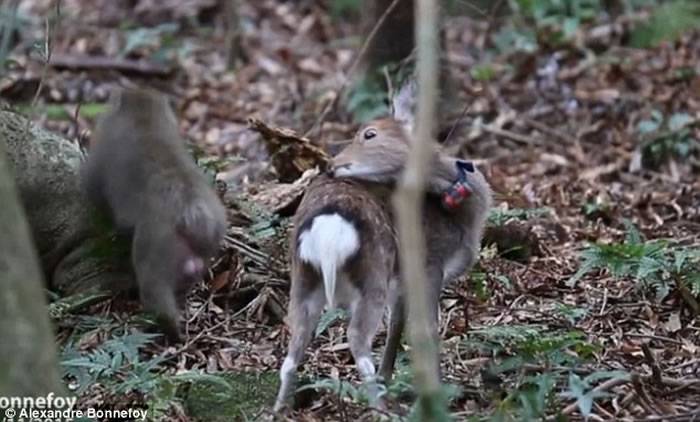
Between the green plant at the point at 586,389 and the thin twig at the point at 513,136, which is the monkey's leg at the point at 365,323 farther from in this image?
the thin twig at the point at 513,136

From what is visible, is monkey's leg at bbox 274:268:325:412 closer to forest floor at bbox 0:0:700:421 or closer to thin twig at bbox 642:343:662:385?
forest floor at bbox 0:0:700:421

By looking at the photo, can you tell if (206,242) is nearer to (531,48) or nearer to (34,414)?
(34,414)

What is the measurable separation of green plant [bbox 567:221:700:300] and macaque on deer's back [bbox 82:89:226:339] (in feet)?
6.01

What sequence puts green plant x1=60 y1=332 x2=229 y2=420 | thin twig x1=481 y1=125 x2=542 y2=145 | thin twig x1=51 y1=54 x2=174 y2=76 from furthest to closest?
thin twig x1=51 y1=54 x2=174 y2=76 < thin twig x1=481 y1=125 x2=542 y2=145 < green plant x1=60 y1=332 x2=229 y2=420

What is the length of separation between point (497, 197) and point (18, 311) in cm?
487

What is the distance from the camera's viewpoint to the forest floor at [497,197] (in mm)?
5738

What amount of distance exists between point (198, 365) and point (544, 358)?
1.74m

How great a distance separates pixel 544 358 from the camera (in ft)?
18.7

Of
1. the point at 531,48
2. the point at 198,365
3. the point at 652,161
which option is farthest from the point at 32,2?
the point at 198,365

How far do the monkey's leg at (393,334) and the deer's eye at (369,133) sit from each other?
2.23 feet

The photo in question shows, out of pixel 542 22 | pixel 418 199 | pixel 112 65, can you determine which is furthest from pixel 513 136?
pixel 418 199

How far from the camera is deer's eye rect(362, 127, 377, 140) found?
6.04 metres

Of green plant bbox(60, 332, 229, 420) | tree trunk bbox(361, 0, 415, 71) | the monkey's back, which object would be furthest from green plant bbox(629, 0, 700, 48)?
green plant bbox(60, 332, 229, 420)

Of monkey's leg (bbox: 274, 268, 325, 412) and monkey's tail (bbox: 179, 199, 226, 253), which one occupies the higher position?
monkey's tail (bbox: 179, 199, 226, 253)
